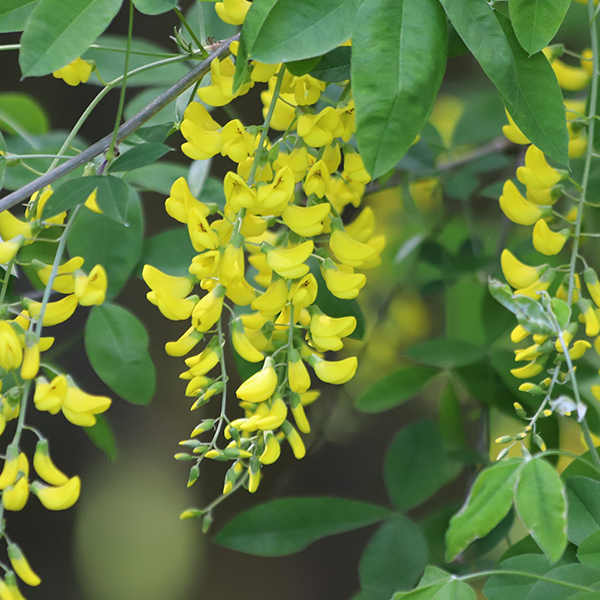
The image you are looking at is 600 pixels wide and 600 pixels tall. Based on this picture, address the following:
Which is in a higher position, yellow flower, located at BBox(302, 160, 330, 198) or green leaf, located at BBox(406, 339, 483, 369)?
yellow flower, located at BBox(302, 160, 330, 198)

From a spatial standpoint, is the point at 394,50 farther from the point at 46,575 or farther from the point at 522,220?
the point at 46,575

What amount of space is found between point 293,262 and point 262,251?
0.03 metres

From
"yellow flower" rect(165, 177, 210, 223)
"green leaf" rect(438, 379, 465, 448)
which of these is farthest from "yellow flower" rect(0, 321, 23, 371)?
"green leaf" rect(438, 379, 465, 448)

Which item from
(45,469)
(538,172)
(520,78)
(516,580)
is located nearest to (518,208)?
(538,172)

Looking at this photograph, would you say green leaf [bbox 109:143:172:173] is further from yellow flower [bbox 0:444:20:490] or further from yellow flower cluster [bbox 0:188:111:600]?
yellow flower [bbox 0:444:20:490]

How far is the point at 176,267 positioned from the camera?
0.50 m

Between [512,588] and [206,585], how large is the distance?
Result: 0.78 metres

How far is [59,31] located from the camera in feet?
0.89

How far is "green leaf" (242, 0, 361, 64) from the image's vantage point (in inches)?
9.8

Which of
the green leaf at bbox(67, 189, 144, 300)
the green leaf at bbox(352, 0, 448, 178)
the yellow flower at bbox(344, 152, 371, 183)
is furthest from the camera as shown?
the green leaf at bbox(67, 189, 144, 300)

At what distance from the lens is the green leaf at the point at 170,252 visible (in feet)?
1.64

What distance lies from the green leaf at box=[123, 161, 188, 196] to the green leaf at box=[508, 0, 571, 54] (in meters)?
0.35

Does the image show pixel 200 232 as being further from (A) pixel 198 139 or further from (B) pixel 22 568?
(B) pixel 22 568

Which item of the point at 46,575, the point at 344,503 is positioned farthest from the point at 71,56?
the point at 46,575
